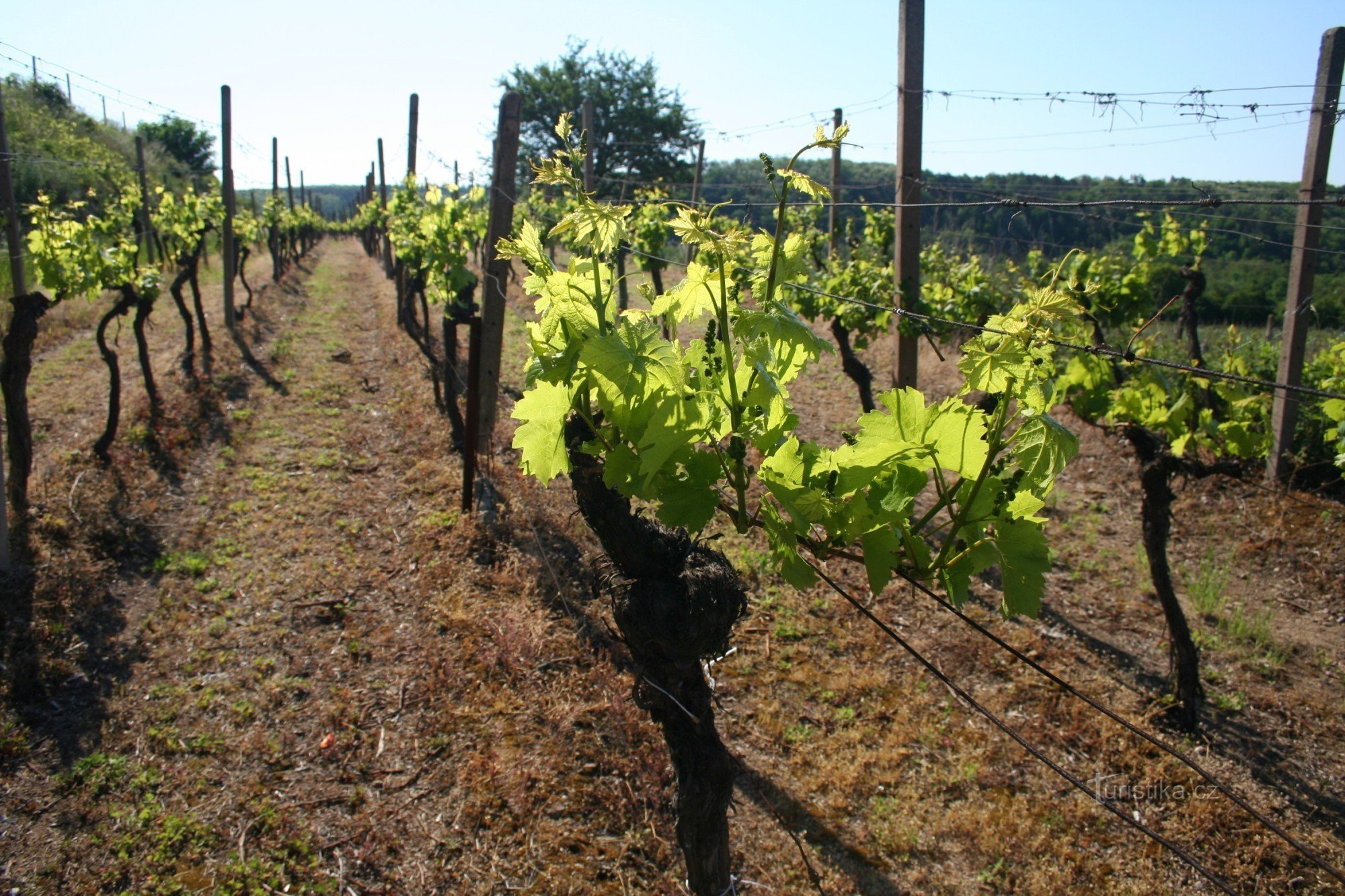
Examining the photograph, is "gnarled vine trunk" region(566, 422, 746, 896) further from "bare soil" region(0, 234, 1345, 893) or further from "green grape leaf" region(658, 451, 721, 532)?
"bare soil" region(0, 234, 1345, 893)

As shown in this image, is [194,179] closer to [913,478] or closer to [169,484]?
[169,484]

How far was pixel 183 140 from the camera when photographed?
1628 inches

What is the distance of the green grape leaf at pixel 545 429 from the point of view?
1819 millimetres

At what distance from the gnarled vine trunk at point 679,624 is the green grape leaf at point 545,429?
191 millimetres

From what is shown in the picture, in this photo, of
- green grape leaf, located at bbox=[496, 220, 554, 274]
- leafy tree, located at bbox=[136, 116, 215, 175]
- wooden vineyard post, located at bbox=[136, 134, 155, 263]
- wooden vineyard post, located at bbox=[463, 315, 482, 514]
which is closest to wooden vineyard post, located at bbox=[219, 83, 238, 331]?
wooden vineyard post, located at bbox=[136, 134, 155, 263]

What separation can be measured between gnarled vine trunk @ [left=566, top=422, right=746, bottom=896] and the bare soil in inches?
29.0

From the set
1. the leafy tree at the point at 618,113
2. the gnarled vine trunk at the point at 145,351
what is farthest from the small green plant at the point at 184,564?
the leafy tree at the point at 618,113

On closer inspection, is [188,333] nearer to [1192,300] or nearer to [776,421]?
[776,421]

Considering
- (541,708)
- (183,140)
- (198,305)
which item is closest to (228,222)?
(198,305)

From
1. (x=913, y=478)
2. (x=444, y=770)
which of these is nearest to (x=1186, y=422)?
(x=913, y=478)

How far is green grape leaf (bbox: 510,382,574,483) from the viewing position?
5.97ft

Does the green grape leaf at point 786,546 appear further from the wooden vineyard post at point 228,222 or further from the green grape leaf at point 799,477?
the wooden vineyard post at point 228,222

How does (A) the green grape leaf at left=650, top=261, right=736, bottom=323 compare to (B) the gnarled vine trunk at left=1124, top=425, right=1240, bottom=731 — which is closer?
(A) the green grape leaf at left=650, top=261, right=736, bottom=323

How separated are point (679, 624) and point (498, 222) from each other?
15.4 ft
